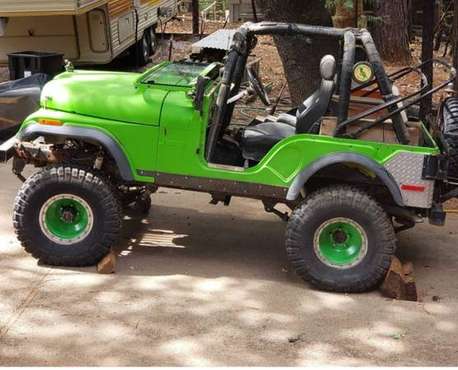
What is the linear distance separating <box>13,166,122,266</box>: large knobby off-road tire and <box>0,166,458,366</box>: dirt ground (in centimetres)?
14

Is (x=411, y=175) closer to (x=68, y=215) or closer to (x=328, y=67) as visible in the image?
(x=328, y=67)

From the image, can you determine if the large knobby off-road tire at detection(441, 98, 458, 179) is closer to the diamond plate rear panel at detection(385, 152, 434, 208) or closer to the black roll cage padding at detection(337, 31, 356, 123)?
the diamond plate rear panel at detection(385, 152, 434, 208)

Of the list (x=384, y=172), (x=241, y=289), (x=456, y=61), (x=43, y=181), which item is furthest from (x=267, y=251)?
(x=456, y=61)

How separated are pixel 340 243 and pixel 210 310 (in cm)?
103

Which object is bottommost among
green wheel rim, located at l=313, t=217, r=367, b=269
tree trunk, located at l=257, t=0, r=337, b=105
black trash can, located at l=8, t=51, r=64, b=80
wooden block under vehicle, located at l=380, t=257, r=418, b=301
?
wooden block under vehicle, located at l=380, t=257, r=418, b=301

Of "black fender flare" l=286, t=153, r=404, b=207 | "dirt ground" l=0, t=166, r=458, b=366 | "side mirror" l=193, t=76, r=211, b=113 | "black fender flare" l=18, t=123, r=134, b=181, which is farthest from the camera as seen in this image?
"black fender flare" l=18, t=123, r=134, b=181

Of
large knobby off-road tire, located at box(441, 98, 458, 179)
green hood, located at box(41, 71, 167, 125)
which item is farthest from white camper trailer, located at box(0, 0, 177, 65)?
large knobby off-road tire, located at box(441, 98, 458, 179)

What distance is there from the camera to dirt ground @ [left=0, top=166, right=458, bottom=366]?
4312 millimetres

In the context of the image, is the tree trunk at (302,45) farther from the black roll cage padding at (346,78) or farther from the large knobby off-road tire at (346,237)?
the large knobby off-road tire at (346,237)

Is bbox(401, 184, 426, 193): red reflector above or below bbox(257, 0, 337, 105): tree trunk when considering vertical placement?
below

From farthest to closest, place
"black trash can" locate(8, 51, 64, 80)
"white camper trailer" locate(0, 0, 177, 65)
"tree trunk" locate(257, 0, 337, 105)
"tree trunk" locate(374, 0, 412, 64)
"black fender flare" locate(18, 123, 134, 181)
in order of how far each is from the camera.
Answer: "tree trunk" locate(374, 0, 412, 64)
"white camper trailer" locate(0, 0, 177, 65)
"black trash can" locate(8, 51, 64, 80)
"tree trunk" locate(257, 0, 337, 105)
"black fender flare" locate(18, 123, 134, 181)

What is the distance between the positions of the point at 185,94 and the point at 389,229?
5.46 feet

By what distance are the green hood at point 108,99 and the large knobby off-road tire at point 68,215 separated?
43cm

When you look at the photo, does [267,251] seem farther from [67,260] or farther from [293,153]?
[67,260]
